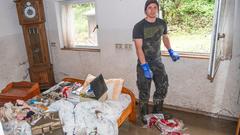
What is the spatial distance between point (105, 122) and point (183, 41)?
1.58 meters

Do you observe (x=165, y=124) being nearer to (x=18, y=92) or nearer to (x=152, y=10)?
(x=152, y=10)

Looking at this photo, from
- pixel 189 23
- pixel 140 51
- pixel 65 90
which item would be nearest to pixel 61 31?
pixel 65 90

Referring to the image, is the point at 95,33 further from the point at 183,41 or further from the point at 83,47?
the point at 183,41

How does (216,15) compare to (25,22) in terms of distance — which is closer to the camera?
(216,15)

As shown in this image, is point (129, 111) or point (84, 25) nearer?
point (129, 111)

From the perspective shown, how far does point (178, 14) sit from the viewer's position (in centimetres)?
272

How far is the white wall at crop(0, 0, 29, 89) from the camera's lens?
3307 millimetres

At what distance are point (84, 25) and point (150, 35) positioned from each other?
1455mm

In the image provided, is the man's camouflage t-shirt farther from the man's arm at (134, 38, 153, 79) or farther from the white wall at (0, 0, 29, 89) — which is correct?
the white wall at (0, 0, 29, 89)

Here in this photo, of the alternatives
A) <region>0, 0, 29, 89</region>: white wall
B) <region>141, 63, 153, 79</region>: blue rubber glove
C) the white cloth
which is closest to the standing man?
<region>141, 63, 153, 79</region>: blue rubber glove

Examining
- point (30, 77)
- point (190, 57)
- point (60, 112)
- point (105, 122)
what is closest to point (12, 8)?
point (30, 77)

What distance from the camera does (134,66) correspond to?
3043 mm

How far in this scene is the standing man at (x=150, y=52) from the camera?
7.98 feet

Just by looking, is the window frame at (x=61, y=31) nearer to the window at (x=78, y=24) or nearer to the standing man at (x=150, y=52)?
the window at (x=78, y=24)
